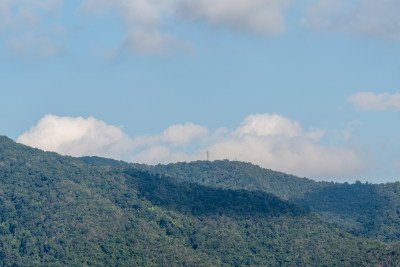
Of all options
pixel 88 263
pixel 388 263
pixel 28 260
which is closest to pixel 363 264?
pixel 388 263

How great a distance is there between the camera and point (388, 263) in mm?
195625

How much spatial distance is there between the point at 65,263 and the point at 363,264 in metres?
75.2

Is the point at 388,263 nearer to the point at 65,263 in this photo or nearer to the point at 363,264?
the point at 363,264

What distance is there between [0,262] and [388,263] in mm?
97398

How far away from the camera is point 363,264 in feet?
655

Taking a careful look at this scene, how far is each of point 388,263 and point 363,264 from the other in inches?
266

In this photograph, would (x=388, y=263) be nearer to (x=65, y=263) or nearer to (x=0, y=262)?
(x=65, y=263)

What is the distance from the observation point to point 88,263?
200 metres

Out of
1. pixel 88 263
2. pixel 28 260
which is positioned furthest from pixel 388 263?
pixel 28 260

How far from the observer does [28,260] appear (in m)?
200

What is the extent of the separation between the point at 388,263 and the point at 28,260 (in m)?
90.3

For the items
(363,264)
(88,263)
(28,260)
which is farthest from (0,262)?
(363,264)

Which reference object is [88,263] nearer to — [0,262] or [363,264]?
[0,262]

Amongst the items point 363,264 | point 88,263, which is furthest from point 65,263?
point 363,264
